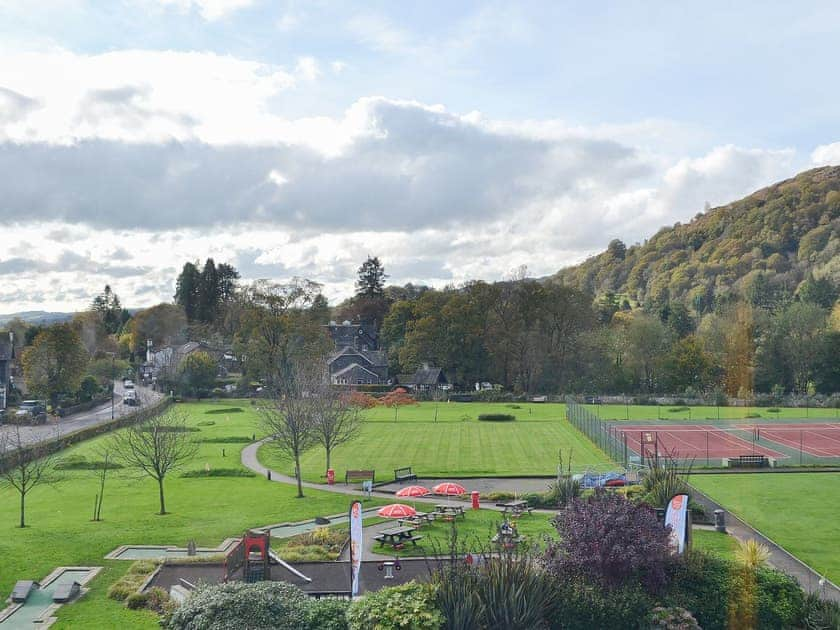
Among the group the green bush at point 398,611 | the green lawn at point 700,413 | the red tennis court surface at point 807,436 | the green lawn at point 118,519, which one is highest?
the green bush at point 398,611

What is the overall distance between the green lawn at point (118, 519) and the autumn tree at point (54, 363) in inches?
1643

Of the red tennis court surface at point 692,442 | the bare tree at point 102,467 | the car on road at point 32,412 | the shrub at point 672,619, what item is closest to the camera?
the shrub at point 672,619

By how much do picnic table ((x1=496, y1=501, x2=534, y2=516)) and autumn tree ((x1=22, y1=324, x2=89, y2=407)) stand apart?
63669 mm

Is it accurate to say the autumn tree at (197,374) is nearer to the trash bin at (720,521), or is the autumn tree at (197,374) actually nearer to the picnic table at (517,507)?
the picnic table at (517,507)

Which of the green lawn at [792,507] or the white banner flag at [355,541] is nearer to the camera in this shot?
the white banner flag at [355,541]

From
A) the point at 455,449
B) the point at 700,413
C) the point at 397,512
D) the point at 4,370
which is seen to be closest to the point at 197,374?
the point at 4,370

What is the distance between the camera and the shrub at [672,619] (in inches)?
670

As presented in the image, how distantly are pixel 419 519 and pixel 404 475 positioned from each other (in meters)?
10.5

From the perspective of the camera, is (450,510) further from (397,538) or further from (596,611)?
(596,611)

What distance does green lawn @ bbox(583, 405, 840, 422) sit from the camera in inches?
2761

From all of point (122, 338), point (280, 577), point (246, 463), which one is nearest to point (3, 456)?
point (246, 463)

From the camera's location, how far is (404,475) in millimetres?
39844

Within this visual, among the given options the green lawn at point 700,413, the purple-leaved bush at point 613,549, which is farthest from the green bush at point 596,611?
the green lawn at point 700,413

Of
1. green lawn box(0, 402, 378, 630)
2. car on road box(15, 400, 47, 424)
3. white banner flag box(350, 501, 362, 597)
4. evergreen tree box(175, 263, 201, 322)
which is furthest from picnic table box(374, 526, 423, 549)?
evergreen tree box(175, 263, 201, 322)
